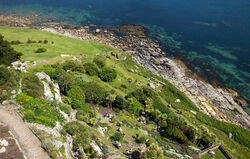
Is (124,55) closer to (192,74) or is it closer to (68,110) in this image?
(192,74)

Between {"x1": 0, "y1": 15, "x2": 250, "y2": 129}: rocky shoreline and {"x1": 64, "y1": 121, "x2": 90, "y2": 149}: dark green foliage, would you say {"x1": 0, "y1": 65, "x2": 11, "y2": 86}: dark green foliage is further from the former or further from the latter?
{"x1": 0, "y1": 15, "x2": 250, "y2": 129}: rocky shoreline

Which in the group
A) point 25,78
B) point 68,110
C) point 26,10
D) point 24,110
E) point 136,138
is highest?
point 26,10

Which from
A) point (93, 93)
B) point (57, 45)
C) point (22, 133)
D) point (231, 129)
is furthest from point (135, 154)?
point (57, 45)

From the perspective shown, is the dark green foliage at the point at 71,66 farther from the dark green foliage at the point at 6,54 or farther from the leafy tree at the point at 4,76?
the leafy tree at the point at 4,76

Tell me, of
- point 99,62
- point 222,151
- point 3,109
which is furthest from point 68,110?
point 222,151

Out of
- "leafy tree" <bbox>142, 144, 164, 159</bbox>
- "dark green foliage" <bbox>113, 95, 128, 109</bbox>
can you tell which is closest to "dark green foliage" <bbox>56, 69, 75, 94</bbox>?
"dark green foliage" <bbox>113, 95, 128, 109</bbox>
